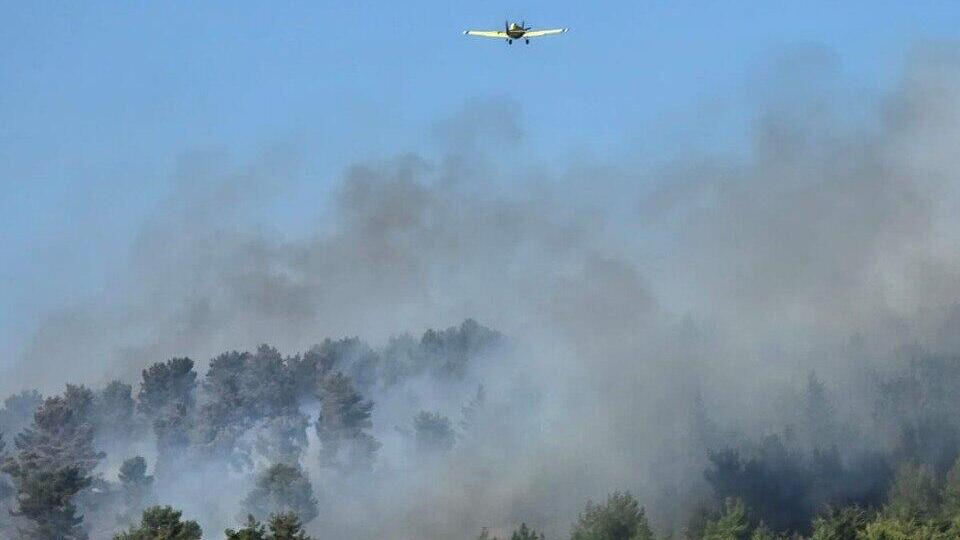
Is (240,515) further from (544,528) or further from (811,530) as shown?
(811,530)

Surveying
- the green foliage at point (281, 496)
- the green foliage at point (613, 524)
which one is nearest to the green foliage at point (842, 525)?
the green foliage at point (613, 524)

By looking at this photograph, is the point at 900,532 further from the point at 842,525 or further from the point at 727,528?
the point at 842,525

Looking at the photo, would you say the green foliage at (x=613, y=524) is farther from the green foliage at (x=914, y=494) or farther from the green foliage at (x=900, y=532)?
the green foliage at (x=914, y=494)

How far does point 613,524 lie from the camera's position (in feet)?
464

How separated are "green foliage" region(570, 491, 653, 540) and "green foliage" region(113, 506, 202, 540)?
33765 millimetres

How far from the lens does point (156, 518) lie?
119812 mm

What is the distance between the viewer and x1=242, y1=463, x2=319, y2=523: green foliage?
622ft

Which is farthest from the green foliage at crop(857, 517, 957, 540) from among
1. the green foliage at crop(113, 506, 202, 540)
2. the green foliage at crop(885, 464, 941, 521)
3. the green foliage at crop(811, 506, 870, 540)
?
the green foliage at crop(113, 506, 202, 540)

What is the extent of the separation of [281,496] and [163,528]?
73.1m

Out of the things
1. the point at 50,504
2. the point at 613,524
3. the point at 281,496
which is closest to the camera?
the point at 613,524

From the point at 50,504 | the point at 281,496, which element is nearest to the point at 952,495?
the point at 281,496

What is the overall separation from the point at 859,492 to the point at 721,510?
1151 inches

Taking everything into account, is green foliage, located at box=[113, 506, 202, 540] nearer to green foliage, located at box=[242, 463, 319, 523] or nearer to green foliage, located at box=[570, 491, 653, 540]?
green foliage, located at box=[570, 491, 653, 540]

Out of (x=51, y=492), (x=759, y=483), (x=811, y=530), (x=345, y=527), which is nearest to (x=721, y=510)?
(x=811, y=530)
